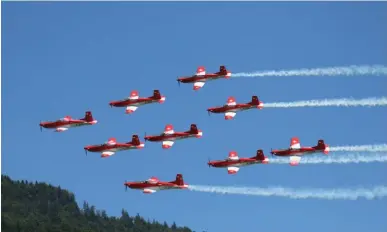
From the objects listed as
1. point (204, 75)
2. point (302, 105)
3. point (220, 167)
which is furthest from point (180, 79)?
point (302, 105)

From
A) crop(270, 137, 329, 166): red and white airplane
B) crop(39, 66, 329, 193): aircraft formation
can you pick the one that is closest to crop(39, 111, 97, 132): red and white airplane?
crop(39, 66, 329, 193): aircraft formation

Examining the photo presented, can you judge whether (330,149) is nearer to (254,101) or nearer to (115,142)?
(254,101)

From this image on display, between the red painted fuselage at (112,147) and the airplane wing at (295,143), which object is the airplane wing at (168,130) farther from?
the airplane wing at (295,143)

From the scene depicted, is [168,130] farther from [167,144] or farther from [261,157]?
[261,157]

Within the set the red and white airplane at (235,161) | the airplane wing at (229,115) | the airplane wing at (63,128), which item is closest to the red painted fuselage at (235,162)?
the red and white airplane at (235,161)

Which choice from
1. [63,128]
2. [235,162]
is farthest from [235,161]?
[63,128]

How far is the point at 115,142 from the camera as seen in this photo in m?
184

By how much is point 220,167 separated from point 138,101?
17095mm

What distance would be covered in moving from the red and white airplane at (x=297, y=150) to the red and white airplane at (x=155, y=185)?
1423 cm

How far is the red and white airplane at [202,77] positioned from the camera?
185000 millimetres

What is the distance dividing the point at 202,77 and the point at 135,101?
1120 cm

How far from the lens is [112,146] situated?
183m

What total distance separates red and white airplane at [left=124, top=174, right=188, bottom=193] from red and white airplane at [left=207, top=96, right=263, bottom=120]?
1392 cm

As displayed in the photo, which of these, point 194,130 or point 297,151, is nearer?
point 297,151
